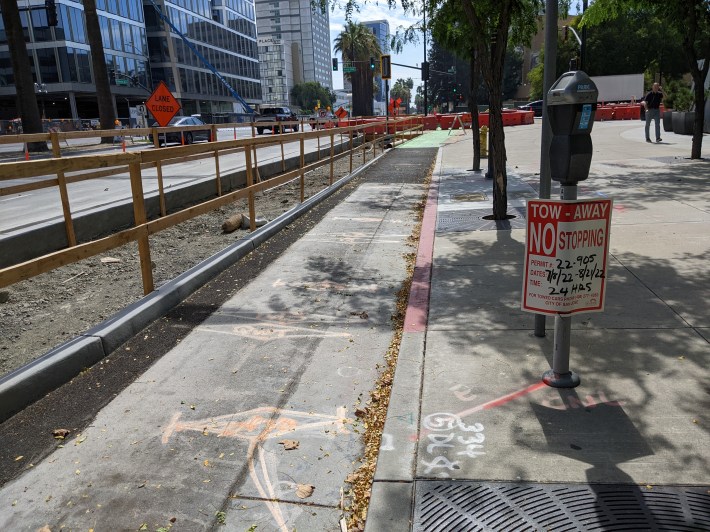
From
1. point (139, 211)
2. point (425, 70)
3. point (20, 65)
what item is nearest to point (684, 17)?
point (139, 211)

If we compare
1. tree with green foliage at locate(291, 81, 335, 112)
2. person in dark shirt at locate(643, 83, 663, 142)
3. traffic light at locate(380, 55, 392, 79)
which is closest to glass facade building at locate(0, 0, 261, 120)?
traffic light at locate(380, 55, 392, 79)

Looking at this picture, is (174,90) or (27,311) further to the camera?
(174,90)

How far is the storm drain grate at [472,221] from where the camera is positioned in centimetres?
855

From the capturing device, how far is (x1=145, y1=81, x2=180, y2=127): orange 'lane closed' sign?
1806 cm

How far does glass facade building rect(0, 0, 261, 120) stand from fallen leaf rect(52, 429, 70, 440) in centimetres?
5827

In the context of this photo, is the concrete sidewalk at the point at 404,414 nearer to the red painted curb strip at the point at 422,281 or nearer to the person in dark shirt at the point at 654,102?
the red painted curb strip at the point at 422,281

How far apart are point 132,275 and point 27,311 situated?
4.45 feet

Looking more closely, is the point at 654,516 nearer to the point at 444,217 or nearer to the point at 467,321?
the point at 467,321

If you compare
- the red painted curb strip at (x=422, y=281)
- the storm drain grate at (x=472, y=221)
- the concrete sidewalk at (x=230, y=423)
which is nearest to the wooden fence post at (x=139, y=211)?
the concrete sidewalk at (x=230, y=423)

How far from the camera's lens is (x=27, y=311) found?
5.73 meters

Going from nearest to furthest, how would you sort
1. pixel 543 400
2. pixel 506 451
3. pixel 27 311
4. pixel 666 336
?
pixel 506 451 → pixel 543 400 → pixel 666 336 → pixel 27 311

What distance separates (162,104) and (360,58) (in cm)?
6637

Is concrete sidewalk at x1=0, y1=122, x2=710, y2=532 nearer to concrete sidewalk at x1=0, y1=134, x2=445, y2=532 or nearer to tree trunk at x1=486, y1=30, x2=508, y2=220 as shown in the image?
concrete sidewalk at x1=0, y1=134, x2=445, y2=532

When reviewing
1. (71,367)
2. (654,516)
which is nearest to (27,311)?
(71,367)
